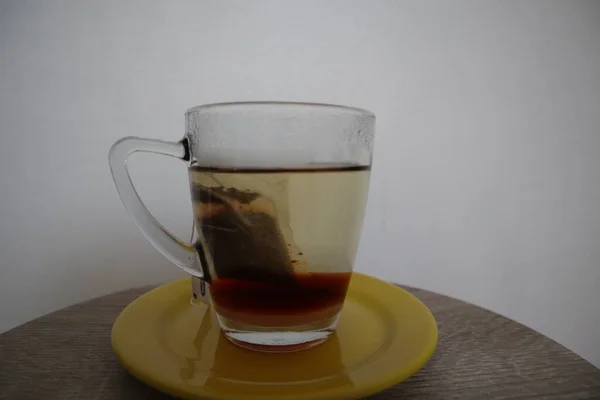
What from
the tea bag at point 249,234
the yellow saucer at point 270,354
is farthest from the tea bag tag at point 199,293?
the tea bag at point 249,234

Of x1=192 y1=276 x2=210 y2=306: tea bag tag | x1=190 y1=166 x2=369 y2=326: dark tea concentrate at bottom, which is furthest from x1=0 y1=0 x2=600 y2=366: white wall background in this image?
x1=190 y1=166 x2=369 y2=326: dark tea concentrate at bottom

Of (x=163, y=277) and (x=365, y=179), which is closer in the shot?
(x=365, y=179)

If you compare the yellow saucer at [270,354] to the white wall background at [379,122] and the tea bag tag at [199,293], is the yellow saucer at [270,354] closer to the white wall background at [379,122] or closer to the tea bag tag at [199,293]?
the tea bag tag at [199,293]

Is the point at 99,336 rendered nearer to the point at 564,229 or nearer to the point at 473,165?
the point at 473,165

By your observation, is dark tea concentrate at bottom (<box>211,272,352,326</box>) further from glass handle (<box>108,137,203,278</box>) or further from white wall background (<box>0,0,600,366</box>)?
white wall background (<box>0,0,600,366</box>)

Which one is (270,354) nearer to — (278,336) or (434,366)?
(278,336)

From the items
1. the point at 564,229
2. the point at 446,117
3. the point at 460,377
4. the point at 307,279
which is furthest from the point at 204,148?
the point at 564,229

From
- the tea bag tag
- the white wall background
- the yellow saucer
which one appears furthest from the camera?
the white wall background
